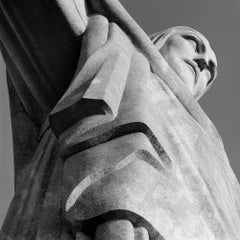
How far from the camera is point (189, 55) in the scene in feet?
18.4

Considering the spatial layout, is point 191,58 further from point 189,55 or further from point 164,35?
point 164,35

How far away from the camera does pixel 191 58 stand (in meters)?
5.60

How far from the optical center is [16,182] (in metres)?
4.89

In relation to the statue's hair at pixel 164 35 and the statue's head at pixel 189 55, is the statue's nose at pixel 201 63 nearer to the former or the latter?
the statue's head at pixel 189 55

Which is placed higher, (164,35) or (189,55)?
(164,35)

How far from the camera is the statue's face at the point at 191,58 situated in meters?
5.44

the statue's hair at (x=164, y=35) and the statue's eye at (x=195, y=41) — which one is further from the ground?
the statue's hair at (x=164, y=35)

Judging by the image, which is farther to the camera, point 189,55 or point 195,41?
point 195,41

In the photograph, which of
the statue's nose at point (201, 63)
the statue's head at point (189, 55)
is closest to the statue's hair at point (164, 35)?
the statue's head at point (189, 55)

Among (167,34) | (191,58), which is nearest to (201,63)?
(191,58)

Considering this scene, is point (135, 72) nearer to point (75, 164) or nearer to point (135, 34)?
point (135, 34)

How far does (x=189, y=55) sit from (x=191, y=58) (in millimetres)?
20

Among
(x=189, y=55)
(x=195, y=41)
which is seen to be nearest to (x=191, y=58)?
(x=189, y=55)

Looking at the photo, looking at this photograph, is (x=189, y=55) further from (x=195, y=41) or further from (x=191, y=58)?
(x=195, y=41)
